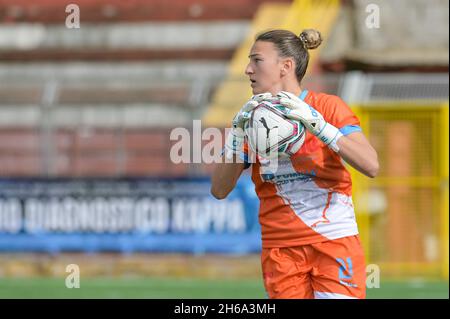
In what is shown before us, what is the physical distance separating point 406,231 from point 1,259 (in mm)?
5381

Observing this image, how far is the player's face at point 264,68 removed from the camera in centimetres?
504

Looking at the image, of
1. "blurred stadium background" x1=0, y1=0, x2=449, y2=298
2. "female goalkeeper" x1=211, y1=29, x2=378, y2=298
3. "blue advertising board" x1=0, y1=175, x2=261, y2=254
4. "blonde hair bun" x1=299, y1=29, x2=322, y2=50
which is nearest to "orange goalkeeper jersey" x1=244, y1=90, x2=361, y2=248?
"female goalkeeper" x1=211, y1=29, x2=378, y2=298

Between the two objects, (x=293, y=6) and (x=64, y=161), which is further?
(x=293, y=6)

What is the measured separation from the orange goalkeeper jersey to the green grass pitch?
6.22 m

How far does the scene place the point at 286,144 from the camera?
5016 millimetres

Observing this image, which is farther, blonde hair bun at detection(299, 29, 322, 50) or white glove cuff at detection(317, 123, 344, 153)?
blonde hair bun at detection(299, 29, 322, 50)

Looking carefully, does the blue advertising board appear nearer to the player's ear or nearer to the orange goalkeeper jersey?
the orange goalkeeper jersey

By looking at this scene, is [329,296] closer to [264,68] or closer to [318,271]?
[318,271]

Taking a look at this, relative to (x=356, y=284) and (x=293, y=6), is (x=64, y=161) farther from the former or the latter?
(x=356, y=284)

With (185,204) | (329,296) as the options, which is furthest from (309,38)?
(185,204)

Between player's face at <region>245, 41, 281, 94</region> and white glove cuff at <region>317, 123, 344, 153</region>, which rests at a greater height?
player's face at <region>245, 41, 281, 94</region>

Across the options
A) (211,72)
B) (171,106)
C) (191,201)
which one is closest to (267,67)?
(191,201)

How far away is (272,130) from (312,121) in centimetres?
18

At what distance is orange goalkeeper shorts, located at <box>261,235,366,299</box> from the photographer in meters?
5.05
